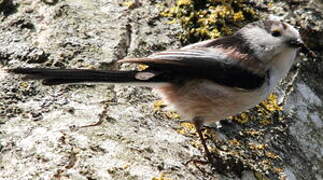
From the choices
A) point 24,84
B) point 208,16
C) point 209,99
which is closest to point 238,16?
point 208,16

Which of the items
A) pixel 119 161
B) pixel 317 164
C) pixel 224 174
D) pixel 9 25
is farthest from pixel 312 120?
pixel 9 25

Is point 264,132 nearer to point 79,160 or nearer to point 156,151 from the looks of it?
point 156,151

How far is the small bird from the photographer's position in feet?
11.4

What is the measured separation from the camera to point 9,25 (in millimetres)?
3938

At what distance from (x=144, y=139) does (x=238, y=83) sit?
86cm

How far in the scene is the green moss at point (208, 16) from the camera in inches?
160

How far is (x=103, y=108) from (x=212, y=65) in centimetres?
83

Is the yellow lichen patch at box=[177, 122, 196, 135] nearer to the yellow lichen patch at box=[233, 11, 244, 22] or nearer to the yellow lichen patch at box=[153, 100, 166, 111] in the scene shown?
the yellow lichen patch at box=[153, 100, 166, 111]

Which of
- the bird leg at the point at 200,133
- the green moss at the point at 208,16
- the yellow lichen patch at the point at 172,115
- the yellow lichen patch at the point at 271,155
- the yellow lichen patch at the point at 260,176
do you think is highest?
the green moss at the point at 208,16

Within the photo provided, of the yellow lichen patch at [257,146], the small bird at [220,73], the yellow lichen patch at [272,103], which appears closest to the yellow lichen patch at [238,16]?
the small bird at [220,73]

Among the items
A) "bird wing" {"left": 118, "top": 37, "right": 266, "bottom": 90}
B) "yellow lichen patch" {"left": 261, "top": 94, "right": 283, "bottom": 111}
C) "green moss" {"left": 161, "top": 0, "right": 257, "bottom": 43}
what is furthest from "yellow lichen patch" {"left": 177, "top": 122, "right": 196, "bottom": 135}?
"green moss" {"left": 161, "top": 0, "right": 257, "bottom": 43}

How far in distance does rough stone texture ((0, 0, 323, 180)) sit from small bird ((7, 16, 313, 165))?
175 mm

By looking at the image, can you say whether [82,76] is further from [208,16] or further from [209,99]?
[208,16]

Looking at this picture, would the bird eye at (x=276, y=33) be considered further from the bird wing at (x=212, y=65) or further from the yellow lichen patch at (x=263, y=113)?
the yellow lichen patch at (x=263, y=113)
